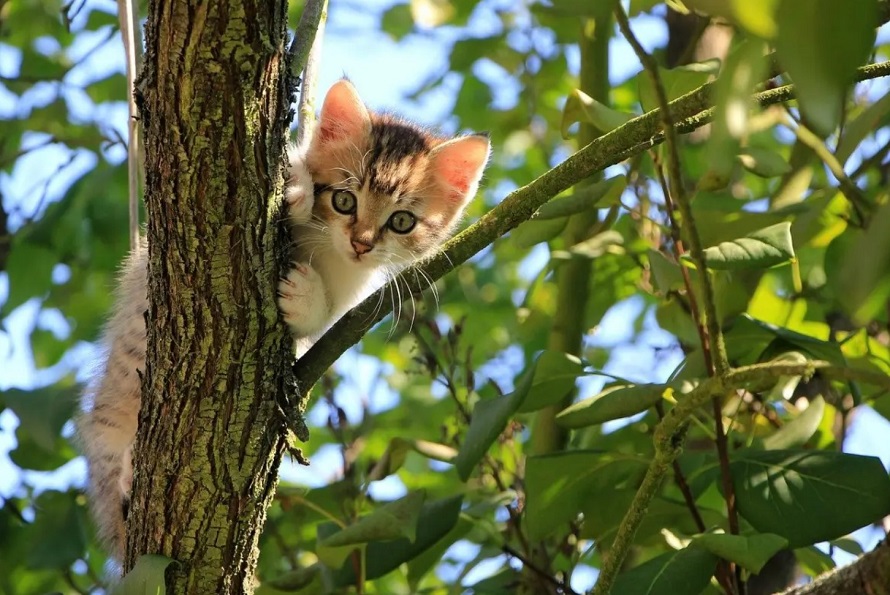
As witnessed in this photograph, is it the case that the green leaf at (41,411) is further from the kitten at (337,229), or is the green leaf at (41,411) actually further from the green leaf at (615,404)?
the green leaf at (615,404)

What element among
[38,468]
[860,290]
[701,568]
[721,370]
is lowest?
[701,568]

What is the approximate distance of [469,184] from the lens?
125 inches

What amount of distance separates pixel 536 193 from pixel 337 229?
1001 millimetres

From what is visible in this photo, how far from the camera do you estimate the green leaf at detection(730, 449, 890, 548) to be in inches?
70.6

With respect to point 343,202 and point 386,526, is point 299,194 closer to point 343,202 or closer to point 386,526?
point 343,202

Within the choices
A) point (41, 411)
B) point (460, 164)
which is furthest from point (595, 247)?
point (41, 411)

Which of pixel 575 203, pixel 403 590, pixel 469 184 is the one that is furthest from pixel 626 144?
pixel 403 590

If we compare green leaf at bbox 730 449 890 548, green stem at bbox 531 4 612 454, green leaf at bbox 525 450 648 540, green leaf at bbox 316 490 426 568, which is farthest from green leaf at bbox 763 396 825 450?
green leaf at bbox 316 490 426 568

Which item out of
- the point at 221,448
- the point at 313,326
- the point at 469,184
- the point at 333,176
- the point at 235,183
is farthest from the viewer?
the point at 469,184

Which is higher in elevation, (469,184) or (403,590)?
(469,184)

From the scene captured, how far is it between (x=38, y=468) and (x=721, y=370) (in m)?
2.17

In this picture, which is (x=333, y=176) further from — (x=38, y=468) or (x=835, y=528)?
(x=835, y=528)

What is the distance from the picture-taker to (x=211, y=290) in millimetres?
1719

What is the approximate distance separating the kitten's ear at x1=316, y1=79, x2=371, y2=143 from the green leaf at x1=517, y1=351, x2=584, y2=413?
1089mm
